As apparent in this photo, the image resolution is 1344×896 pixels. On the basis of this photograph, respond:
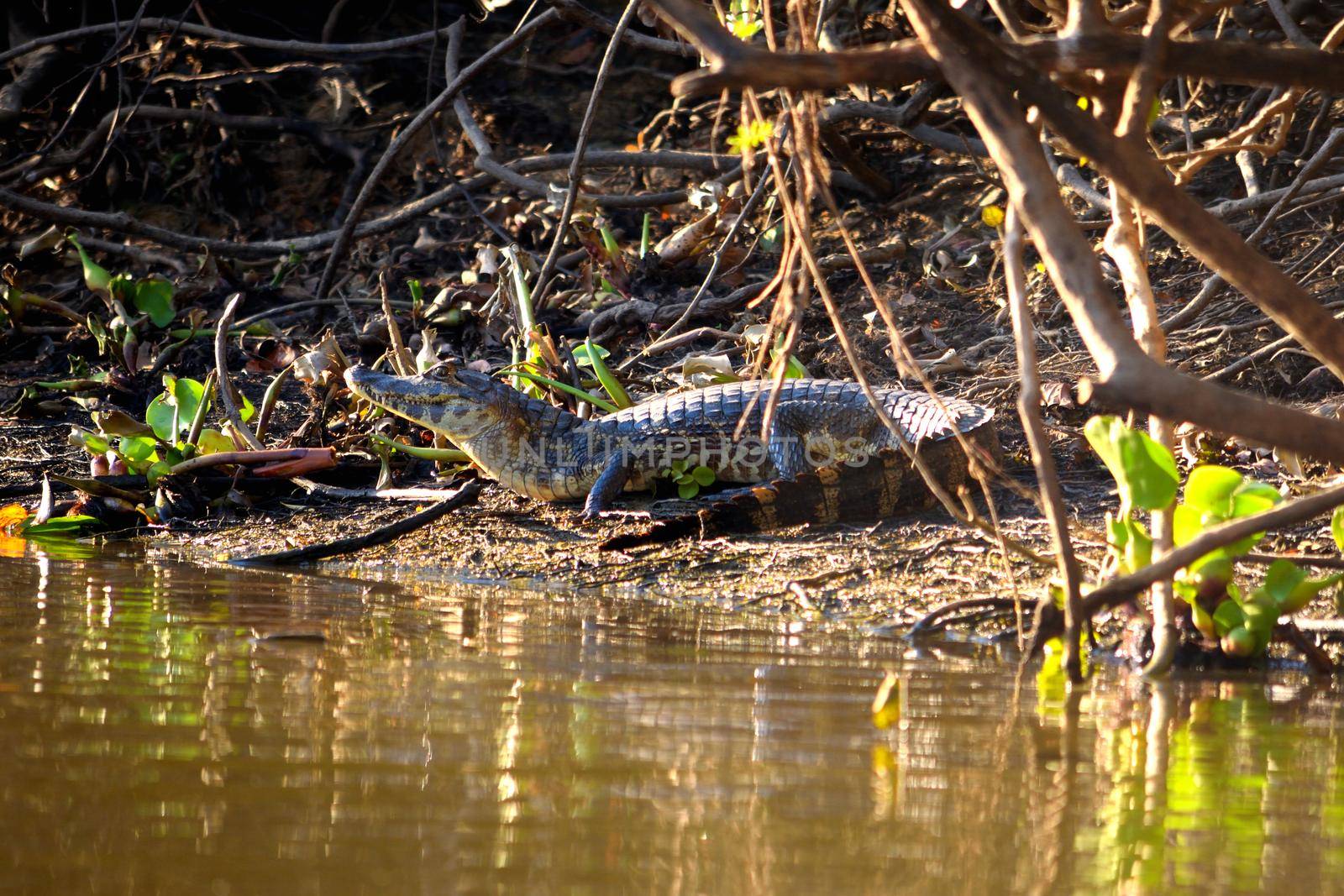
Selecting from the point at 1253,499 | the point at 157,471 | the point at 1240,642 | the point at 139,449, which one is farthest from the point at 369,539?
the point at 1253,499

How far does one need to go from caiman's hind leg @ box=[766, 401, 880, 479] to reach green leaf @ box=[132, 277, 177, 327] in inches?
147

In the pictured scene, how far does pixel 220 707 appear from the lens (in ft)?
6.95

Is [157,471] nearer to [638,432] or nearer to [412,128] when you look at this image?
[638,432]

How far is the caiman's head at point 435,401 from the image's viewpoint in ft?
16.5

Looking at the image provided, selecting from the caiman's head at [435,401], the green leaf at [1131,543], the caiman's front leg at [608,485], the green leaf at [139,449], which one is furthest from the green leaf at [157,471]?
the green leaf at [1131,543]

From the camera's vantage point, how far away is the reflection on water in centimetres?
142

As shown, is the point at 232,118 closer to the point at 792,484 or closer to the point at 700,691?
the point at 792,484

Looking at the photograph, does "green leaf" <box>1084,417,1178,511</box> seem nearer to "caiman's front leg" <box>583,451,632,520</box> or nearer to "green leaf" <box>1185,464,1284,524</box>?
"green leaf" <box>1185,464,1284,524</box>

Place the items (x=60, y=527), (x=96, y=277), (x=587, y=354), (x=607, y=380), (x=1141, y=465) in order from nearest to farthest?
(x=1141, y=465), (x=60, y=527), (x=607, y=380), (x=587, y=354), (x=96, y=277)

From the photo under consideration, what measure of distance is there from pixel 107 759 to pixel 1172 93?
265 inches

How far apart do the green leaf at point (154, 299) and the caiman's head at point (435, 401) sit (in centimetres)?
252

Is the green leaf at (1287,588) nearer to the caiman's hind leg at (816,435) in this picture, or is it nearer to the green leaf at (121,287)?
the caiman's hind leg at (816,435)

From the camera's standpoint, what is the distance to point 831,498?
437 centimetres

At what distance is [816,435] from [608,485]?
83cm
